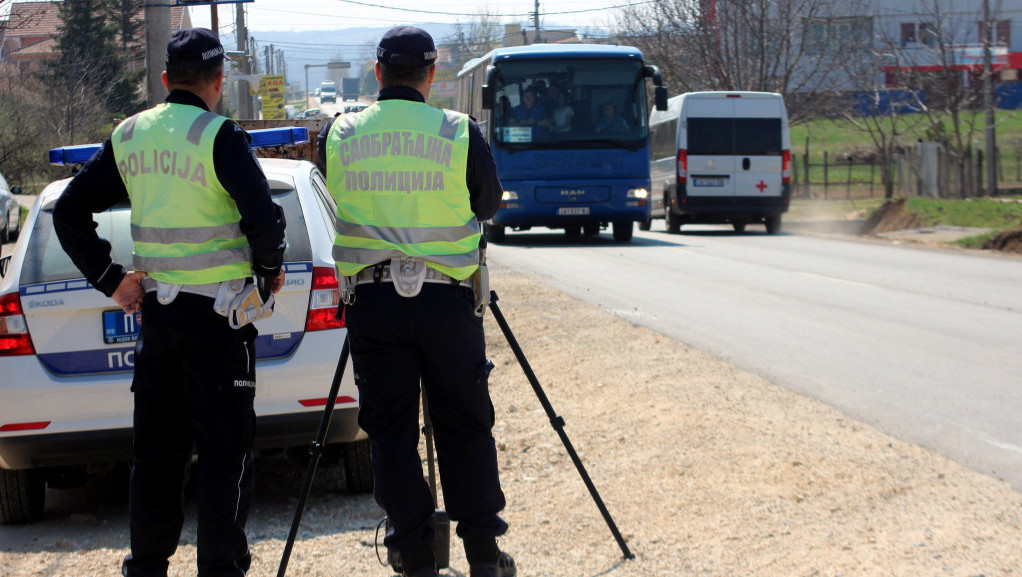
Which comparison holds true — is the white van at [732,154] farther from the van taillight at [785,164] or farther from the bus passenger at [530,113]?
the bus passenger at [530,113]

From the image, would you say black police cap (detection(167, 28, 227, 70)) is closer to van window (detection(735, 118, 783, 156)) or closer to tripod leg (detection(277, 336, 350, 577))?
tripod leg (detection(277, 336, 350, 577))

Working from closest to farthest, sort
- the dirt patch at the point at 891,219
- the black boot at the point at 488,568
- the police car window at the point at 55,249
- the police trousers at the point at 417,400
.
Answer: the police trousers at the point at 417,400 < the black boot at the point at 488,568 < the police car window at the point at 55,249 < the dirt patch at the point at 891,219

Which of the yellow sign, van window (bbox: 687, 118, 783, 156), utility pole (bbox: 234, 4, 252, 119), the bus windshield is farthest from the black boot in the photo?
the yellow sign

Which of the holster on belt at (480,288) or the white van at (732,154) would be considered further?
the white van at (732,154)

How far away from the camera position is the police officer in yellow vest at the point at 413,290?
3.58 metres

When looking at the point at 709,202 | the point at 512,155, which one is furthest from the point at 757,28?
the point at 512,155

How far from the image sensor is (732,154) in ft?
76.7

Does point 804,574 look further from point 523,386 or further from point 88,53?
point 88,53

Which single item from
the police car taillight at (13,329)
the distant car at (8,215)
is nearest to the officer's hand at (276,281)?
the police car taillight at (13,329)

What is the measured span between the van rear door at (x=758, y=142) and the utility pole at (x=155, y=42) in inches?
576

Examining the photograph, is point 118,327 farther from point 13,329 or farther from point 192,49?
point 192,49

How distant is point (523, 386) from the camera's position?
784cm

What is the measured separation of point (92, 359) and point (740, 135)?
19.9 metres

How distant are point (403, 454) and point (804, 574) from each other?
154 centimetres
